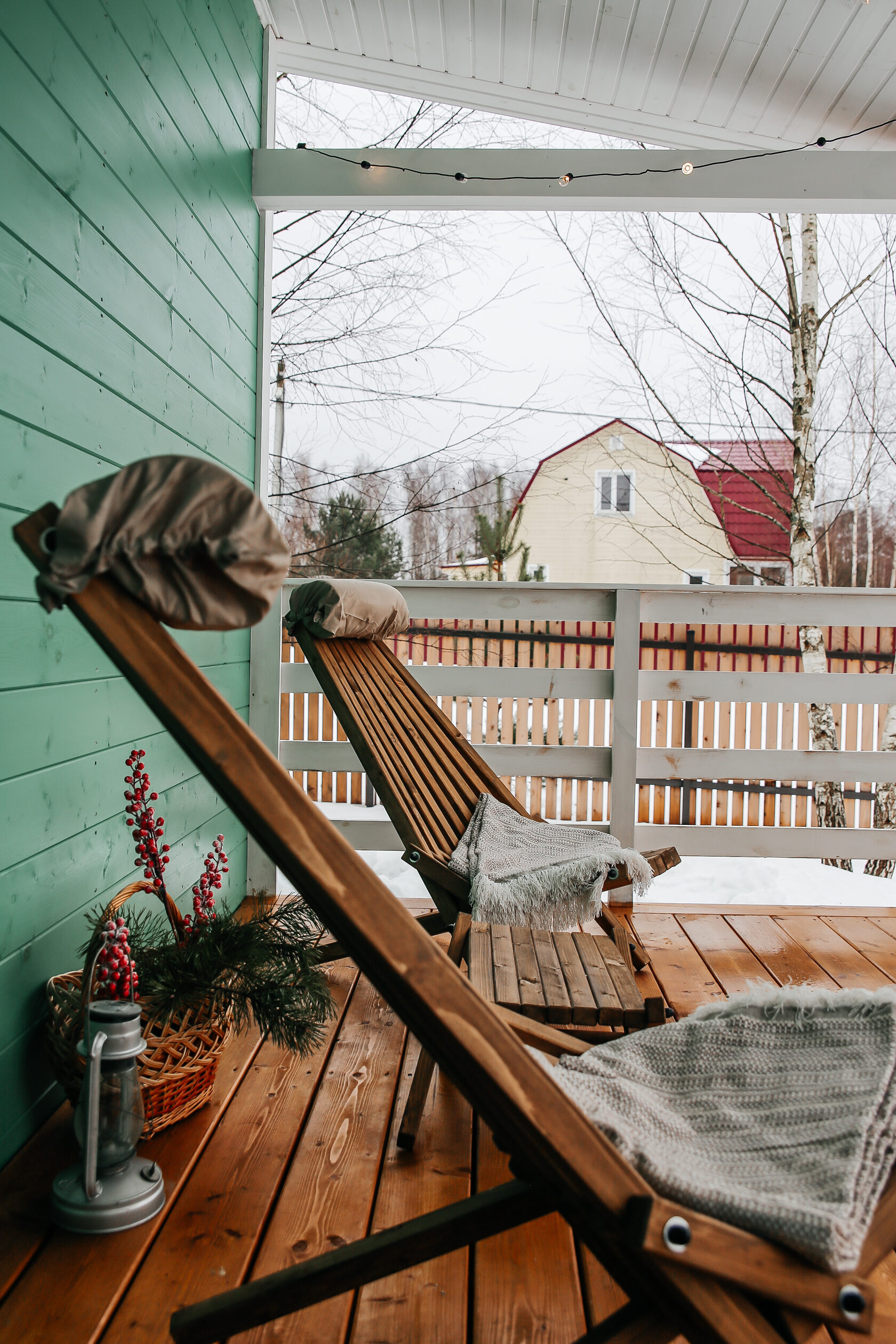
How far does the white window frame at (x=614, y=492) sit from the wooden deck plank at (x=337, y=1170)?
3426mm

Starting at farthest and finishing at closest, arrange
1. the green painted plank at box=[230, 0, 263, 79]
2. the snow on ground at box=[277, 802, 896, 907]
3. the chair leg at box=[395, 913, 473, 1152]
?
the snow on ground at box=[277, 802, 896, 907] → the green painted plank at box=[230, 0, 263, 79] → the chair leg at box=[395, 913, 473, 1152]

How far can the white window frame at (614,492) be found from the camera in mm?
4809

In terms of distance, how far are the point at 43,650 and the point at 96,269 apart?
2.34 ft

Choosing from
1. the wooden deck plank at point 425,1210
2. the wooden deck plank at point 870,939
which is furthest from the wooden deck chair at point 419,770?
the wooden deck plank at point 870,939

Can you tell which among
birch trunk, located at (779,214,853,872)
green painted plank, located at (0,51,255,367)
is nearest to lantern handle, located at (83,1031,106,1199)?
green painted plank, located at (0,51,255,367)

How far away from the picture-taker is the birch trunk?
16.3ft

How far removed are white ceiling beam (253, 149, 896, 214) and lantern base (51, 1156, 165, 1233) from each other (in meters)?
2.68

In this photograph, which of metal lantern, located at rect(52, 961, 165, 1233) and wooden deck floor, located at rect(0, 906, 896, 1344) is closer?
wooden deck floor, located at rect(0, 906, 896, 1344)

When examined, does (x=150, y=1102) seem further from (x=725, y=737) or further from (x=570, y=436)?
(x=570, y=436)

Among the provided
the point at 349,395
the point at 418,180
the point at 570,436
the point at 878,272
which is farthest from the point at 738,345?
the point at 418,180

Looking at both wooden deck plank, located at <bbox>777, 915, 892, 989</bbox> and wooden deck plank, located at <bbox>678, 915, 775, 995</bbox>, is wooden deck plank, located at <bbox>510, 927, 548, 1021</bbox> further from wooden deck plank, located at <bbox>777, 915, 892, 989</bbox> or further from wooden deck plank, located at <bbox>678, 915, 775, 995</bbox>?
wooden deck plank, located at <bbox>777, 915, 892, 989</bbox>

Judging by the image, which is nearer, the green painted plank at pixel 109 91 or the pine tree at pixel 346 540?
the green painted plank at pixel 109 91

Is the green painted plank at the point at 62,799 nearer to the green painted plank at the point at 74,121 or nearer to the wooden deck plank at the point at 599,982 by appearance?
the wooden deck plank at the point at 599,982

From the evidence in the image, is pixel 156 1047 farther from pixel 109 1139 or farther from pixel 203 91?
pixel 203 91
